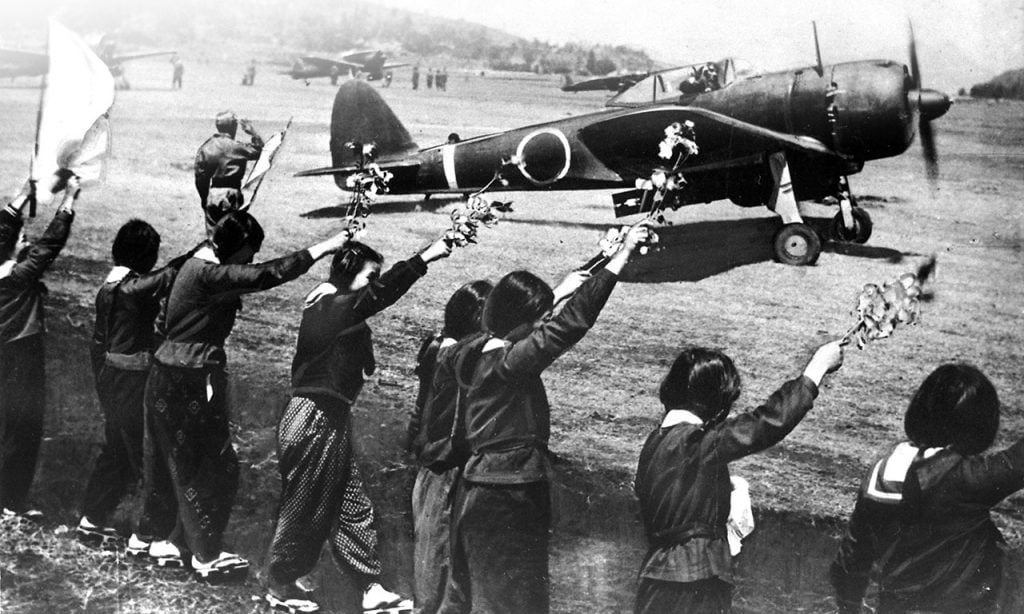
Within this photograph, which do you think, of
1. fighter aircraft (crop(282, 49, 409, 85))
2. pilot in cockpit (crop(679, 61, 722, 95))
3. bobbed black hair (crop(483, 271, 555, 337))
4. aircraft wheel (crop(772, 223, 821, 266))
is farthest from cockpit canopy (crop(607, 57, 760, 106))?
fighter aircraft (crop(282, 49, 409, 85))

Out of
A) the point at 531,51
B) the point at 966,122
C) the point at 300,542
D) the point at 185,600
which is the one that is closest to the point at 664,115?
the point at 531,51

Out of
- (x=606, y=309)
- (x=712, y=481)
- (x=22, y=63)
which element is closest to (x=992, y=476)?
(x=712, y=481)

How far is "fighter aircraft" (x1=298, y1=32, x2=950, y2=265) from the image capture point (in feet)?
16.4

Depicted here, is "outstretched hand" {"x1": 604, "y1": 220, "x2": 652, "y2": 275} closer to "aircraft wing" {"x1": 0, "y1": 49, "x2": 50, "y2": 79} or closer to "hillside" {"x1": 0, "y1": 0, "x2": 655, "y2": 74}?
"hillside" {"x1": 0, "y1": 0, "x2": 655, "y2": 74}

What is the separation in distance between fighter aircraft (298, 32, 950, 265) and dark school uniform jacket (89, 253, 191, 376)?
166 centimetres

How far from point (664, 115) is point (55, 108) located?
3.52 m

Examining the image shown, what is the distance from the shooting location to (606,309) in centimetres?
521

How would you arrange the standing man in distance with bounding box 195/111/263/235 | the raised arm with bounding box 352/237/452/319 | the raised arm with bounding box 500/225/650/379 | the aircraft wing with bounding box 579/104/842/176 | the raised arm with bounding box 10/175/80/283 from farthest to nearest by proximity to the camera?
1. the raised arm with bounding box 10/175/80/283
2. the standing man in distance with bounding box 195/111/263/235
3. the aircraft wing with bounding box 579/104/842/176
4. the raised arm with bounding box 352/237/452/319
5. the raised arm with bounding box 500/225/650/379

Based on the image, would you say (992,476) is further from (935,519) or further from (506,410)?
(506,410)

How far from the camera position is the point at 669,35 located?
17.0ft

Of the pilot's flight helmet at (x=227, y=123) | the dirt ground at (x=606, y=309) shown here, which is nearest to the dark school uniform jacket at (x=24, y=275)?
the dirt ground at (x=606, y=309)

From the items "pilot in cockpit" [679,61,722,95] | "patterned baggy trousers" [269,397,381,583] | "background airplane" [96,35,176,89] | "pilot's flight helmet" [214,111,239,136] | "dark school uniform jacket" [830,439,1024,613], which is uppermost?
"pilot in cockpit" [679,61,722,95]

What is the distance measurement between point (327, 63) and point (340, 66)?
71 mm

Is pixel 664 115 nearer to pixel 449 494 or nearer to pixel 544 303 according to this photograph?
pixel 544 303
